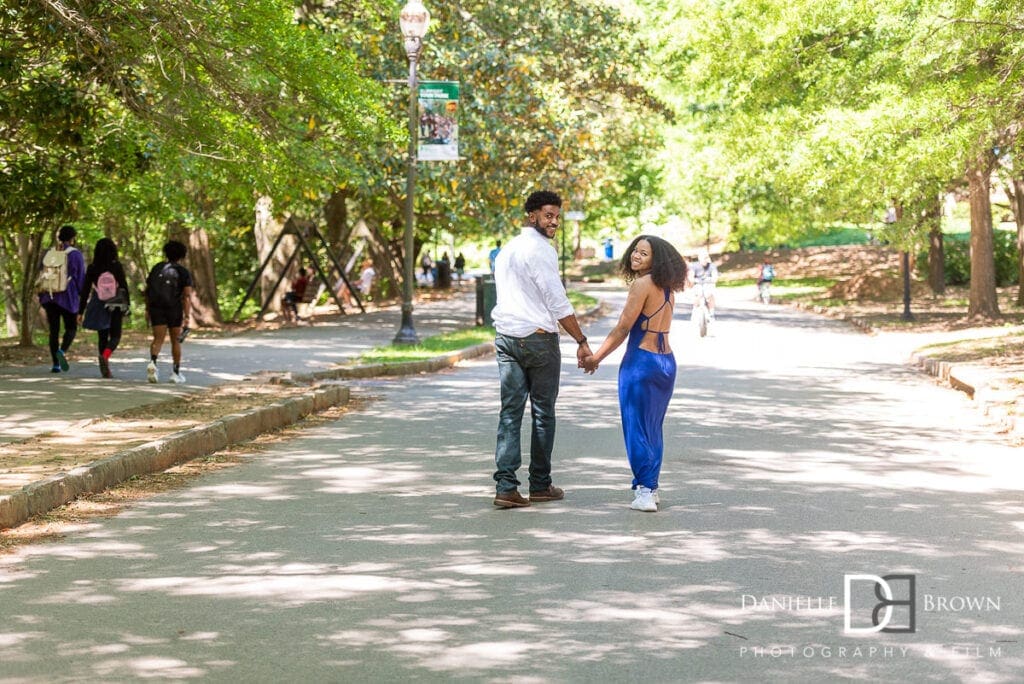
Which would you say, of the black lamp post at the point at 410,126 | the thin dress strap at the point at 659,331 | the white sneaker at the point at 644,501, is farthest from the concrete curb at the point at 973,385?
the black lamp post at the point at 410,126

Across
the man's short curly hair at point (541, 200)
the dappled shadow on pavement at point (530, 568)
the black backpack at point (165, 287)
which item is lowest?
the dappled shadow on pavement at point (530, 568)

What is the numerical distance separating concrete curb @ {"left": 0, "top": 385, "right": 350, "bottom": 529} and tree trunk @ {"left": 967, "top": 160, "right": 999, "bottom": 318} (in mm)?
17421

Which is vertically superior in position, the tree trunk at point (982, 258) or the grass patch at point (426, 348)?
the tree trunk at point (982, 258)

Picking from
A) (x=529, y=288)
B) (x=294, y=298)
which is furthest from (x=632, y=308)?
(x=294, y=298)

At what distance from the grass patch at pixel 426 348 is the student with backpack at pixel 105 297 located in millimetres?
3888

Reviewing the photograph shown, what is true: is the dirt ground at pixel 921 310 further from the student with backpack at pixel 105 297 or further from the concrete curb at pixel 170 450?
the student with backpack at pixel 105 297

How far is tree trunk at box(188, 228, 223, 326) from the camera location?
32562 millimetres

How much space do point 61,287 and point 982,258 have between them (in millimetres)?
18418

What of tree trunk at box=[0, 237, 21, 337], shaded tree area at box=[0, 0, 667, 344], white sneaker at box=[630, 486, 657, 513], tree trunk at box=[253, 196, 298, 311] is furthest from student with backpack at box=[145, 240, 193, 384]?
tree trunk at box=[253, 196, 298, 311]

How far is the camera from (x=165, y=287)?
16.8 m

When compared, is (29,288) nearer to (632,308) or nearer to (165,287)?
(165,287)

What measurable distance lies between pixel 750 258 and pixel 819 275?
320 inches

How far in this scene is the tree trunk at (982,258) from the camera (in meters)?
28.9

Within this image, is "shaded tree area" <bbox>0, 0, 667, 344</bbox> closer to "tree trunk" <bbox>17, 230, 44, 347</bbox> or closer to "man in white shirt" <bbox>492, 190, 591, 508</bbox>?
"tree trunk" <bbox>17, 230, 44, 347</bbox>
